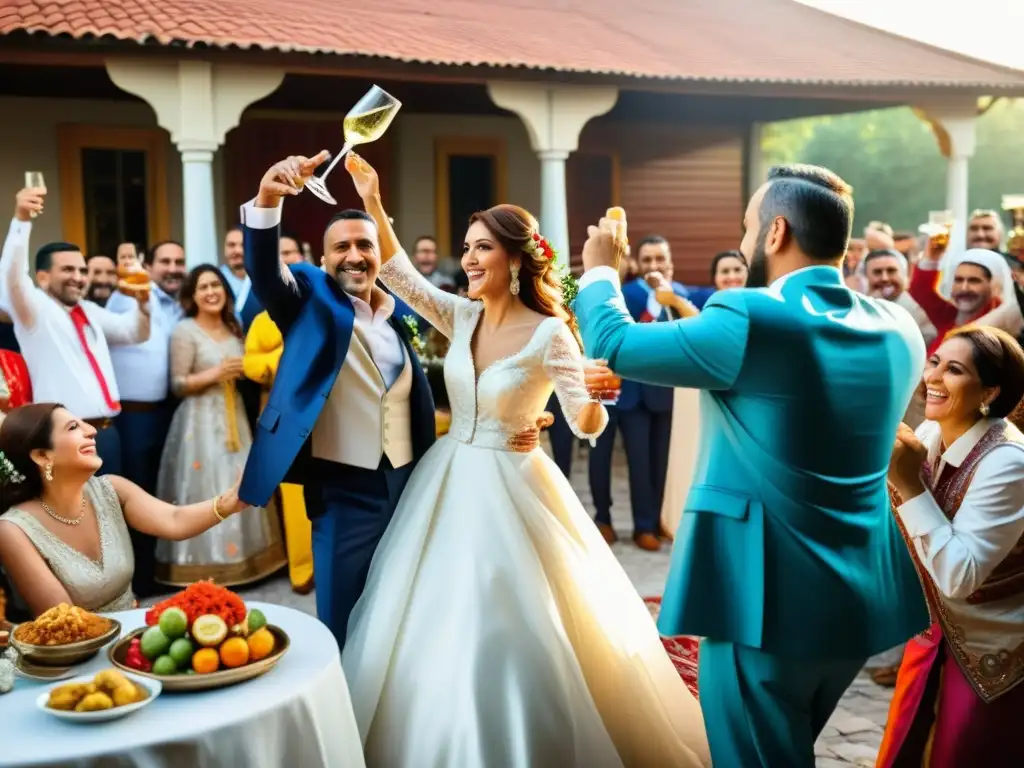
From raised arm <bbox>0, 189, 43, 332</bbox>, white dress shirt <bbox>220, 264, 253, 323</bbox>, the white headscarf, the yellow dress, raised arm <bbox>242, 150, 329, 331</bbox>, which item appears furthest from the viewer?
white dress shirt <bbox>220, 264, 253, 323</bbox>

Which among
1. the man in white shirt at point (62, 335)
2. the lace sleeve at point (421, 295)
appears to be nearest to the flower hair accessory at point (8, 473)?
the lace sleeve at point (421, 295)

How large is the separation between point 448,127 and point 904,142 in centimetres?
3031

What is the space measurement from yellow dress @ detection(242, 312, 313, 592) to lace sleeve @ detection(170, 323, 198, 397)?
30 centimetres

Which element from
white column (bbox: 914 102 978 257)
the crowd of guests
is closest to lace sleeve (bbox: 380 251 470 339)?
the crowd of guests

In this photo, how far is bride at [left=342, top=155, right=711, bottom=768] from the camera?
10.2ft

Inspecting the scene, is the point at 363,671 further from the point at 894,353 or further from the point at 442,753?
the point at 894,353

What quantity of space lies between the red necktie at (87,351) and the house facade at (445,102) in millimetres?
2717

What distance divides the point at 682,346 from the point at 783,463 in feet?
1.18

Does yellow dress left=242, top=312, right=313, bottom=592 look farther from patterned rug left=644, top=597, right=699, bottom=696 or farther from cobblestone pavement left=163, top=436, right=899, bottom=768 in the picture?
patterned rug left=644, top=597, right=699, bottom=696

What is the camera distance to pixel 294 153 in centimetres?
1127

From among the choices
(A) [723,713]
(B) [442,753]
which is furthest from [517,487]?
(A) [723,713]

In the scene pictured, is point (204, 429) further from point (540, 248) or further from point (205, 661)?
point (205, 661)

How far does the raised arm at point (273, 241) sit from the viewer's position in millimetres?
3244

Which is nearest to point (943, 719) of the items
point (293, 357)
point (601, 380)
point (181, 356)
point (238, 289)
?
point (601, 380)
